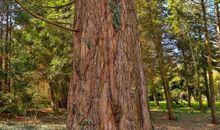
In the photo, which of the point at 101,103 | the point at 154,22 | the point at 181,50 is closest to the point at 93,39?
the point at 101,103

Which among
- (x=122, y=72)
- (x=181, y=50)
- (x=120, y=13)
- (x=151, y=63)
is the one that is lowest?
(x=122, y=72)

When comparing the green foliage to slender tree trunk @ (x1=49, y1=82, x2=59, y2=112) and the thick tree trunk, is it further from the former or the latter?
slender tree trunk @ (x1=49, y1=82, x2=59, y2=112)

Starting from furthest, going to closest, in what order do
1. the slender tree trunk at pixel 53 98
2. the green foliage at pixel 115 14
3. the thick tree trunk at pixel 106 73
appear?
the slender tree trunk at pixel 53 98 → the green foliage at pixel 115 14 → the thick tree trunk at pixel 106 73

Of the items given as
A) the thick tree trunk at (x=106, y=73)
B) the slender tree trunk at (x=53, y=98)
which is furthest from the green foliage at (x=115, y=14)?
the slender tree trunk at (x=53, y=98)

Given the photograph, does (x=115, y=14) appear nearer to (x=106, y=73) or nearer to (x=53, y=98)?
(x=106, y=73)

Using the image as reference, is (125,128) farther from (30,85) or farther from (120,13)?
(30,85)

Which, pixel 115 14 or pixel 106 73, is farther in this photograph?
pixel 115 14

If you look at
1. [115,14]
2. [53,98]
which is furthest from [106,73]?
[53,98]

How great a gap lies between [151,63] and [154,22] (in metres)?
3.20

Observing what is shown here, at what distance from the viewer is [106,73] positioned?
3.90 metres

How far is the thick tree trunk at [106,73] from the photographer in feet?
12.7

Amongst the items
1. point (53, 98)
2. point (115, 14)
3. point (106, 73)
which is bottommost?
point (106, 73)

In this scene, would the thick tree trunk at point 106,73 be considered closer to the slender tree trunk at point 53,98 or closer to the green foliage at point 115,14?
the green foliage at point 115,14

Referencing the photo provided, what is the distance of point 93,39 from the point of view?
3.96m
